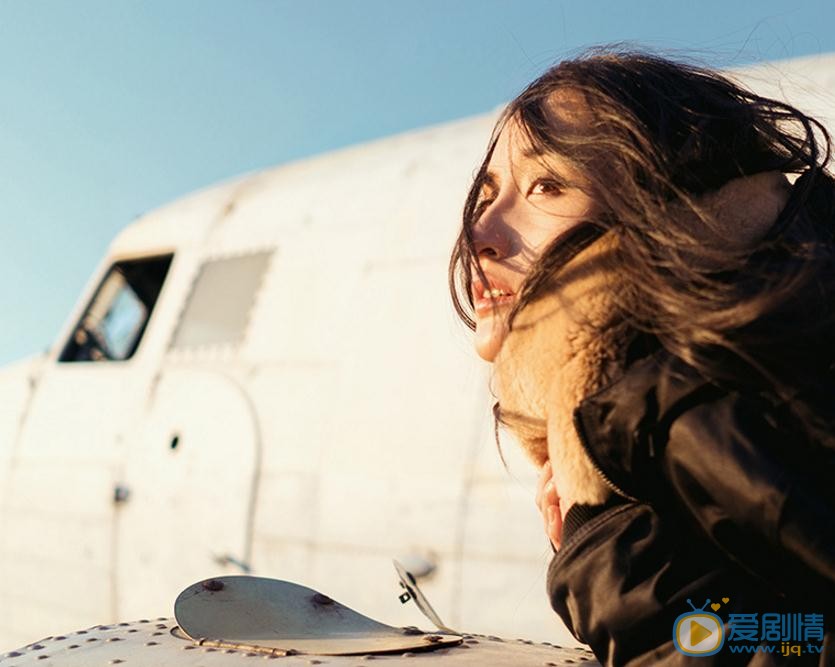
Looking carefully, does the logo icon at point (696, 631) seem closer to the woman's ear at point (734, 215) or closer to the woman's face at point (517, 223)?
the woman's ear at point (734, 215)

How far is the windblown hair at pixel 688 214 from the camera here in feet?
4.81

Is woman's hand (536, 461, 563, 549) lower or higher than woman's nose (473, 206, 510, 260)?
lower

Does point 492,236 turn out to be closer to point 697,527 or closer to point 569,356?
point 569,356

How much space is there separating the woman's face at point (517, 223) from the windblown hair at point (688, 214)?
0.03m

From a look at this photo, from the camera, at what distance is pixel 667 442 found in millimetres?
1437

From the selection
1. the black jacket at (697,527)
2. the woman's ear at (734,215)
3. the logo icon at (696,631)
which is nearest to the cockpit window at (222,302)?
the woman's ear at (734,215)

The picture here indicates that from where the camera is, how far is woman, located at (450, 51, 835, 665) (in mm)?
1384

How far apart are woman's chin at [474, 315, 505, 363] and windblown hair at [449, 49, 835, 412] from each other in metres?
0.10

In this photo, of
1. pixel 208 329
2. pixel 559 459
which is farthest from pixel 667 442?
pixel 208 329

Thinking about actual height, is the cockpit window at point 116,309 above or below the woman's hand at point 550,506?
below

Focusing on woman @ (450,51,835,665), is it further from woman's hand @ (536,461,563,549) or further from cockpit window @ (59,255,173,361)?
cockpit window @ (59,255,173,361)

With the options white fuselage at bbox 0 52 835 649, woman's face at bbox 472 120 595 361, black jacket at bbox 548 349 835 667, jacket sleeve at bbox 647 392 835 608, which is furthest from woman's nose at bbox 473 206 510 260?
white fuselage at bbox 0 52 835 649

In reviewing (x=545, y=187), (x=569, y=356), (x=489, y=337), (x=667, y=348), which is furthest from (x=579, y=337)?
(x=545, y=187)

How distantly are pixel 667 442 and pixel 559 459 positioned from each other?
29 centimetres
